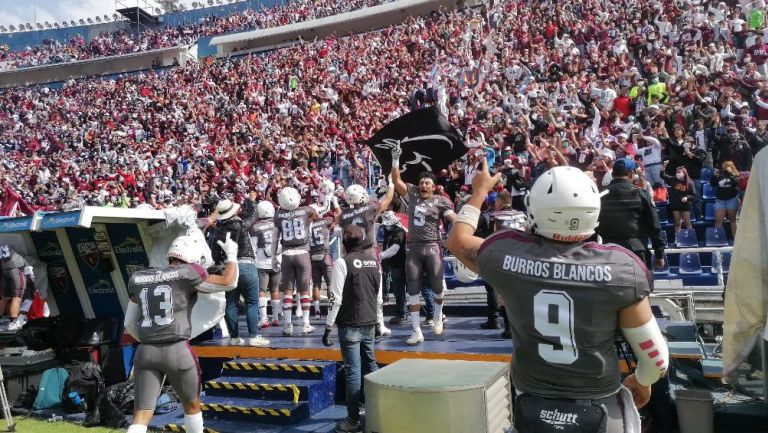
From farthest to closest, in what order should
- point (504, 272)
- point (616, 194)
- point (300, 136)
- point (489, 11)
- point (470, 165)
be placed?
point (489, 11), point (300, 136), point (470, 165), point (616, 194), point (504, 272)

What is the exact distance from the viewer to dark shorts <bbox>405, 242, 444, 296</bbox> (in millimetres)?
7461

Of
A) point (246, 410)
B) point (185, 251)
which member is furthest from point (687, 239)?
point (185, 251)

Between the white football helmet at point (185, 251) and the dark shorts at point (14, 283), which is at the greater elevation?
the white football helmet at point (185, 251)

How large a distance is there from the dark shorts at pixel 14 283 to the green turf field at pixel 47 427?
2.67 metres

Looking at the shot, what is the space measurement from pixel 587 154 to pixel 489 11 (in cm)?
1369

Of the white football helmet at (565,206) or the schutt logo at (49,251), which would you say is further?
the schutt logo at (49,251)

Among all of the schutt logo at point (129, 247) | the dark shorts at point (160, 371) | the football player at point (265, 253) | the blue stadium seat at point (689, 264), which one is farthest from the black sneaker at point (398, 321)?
the blue stadium seat at point (689, 264)

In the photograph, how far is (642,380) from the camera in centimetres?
259

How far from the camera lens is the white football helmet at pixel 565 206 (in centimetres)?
242

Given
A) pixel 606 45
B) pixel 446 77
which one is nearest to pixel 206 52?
pixel 446 77

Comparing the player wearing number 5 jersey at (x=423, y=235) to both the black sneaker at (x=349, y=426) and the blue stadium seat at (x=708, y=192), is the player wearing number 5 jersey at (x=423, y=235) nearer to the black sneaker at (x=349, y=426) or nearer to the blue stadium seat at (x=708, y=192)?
the black sneaker at (x=349, y=426)

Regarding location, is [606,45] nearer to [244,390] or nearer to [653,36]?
[653,36]

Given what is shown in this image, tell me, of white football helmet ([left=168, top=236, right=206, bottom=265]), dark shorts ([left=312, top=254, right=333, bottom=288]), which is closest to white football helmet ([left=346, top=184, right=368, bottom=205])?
dark shorts ([left=312, top=254, right=333, bottom=288])

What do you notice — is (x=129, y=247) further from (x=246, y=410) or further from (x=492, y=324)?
(x=492, y=324)
